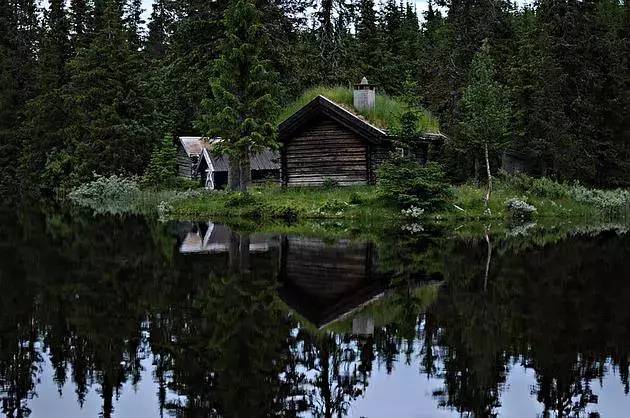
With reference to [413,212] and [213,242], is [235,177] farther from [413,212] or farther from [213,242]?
[213,242]

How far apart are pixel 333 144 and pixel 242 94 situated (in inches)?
217

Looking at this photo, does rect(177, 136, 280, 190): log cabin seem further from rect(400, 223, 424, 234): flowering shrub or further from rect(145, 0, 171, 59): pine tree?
rect(145, 0, 171, 59): pine tree

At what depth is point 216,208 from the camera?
3519 centimetres

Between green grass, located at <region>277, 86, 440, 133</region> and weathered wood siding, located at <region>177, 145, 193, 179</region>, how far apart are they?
1704cm

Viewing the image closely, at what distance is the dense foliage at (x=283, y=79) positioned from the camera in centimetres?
4034

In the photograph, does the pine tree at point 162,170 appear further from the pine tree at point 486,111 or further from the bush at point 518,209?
the bush at point 518,209

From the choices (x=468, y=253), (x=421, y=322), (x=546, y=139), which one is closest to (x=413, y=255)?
(x=468, y=253)

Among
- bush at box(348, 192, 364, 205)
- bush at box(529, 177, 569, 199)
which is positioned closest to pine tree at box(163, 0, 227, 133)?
bush at box(348, 192, 364, 205)

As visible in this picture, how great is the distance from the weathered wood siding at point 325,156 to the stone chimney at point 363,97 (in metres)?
1.47

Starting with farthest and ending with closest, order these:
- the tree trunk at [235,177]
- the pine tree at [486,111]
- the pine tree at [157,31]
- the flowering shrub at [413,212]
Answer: the pine tree at [157,31] → the tree trunk at [235,177] → the pine tree at [486,111] → the flowering shrub at [413,212]

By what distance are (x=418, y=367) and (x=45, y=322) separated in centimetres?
628

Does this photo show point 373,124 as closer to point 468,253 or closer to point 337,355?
point 468,253

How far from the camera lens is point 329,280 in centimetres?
1566

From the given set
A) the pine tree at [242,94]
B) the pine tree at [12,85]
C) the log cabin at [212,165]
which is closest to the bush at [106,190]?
the log cabin at [212,165]
